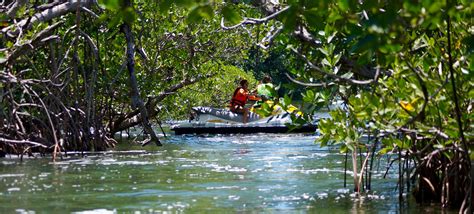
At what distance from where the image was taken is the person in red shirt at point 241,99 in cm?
2122

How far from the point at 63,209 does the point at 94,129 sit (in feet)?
18.8

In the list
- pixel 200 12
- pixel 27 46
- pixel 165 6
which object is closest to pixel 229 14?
pixel 200 12

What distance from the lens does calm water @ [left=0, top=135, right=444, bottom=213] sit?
8.14 meters

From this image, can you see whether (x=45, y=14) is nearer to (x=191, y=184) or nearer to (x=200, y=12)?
(x=191, y=184)

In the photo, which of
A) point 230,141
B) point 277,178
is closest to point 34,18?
point 277,178

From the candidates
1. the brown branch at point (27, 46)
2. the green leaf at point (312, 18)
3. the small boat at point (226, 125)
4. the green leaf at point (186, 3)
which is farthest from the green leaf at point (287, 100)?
the small boat at point (226, 125)

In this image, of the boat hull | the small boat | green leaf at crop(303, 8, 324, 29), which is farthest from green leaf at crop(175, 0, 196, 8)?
the boat hull

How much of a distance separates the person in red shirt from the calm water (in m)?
6.24

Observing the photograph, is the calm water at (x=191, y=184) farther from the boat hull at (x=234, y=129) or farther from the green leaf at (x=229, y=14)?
the boat hull at (x=234, y=129)

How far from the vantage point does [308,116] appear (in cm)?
822

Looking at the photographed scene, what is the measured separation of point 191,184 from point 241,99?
37.2 feet

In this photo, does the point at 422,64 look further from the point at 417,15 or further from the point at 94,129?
the point at 94,129

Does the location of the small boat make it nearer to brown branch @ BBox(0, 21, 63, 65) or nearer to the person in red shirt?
the person in red shirt

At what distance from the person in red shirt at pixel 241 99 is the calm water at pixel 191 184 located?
6.24 meters
